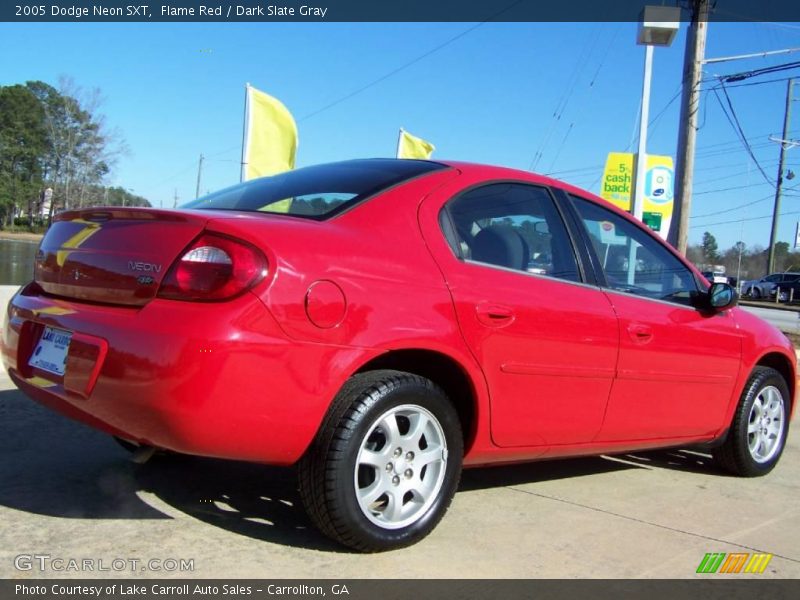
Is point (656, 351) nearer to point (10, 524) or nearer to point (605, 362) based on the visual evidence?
point (605, 362)

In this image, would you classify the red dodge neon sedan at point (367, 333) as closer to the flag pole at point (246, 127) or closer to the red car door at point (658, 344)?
the red car door at point (658, 344)

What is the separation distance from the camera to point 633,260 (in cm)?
409

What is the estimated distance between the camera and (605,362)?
3545 millimetres

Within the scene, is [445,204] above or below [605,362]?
above

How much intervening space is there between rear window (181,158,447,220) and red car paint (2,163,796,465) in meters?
0.11

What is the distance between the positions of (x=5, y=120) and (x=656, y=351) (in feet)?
218

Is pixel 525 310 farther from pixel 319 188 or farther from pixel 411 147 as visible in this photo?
pixel 411 147

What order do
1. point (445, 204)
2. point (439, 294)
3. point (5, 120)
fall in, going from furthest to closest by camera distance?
1. point (5, 120)
2. point (445, 204)
3. point (439, 294)

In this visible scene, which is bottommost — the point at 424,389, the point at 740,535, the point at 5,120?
the point at 740,535

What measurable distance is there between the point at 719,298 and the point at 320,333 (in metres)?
2.62

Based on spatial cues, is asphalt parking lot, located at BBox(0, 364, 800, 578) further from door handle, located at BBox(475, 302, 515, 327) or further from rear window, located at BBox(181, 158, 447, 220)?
rear window, located at BBox(181, 158, 447, 220)

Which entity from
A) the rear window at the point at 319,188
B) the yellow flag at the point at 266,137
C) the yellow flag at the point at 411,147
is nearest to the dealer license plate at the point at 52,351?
the rear window at the point at 319,188

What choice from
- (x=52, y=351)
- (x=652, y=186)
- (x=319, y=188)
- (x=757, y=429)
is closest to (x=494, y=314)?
(x=319, y=188)

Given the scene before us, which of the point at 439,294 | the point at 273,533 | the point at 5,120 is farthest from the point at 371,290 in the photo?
the point at 5,120
